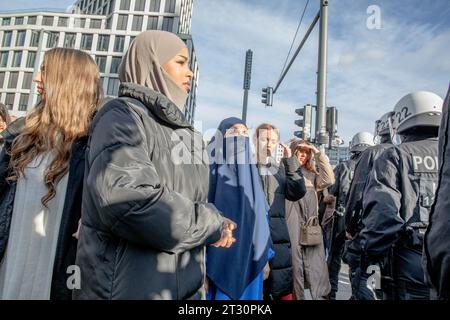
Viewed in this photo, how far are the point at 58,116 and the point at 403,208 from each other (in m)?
2.52

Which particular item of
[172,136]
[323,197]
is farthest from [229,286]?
[323,197]

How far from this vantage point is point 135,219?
3.86 ft

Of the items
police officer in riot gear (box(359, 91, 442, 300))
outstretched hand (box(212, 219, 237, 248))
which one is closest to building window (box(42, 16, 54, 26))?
police officer in riot gear (box(359, 91, 442, 300))

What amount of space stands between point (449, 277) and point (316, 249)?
2435 millimetres

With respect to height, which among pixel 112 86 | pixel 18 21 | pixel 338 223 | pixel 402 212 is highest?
pixel 18 21

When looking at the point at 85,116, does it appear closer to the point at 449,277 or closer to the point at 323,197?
the point at 449,277

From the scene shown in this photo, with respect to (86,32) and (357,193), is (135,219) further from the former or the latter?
(86,32)

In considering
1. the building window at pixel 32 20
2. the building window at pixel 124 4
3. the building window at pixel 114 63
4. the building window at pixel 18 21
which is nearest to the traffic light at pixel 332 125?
the building window at pixel 114 63

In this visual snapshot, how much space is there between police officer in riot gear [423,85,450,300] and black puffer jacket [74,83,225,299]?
2.73ft

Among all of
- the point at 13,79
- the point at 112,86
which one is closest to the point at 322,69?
the point at 112,86

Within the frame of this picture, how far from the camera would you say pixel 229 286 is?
7.77 feet

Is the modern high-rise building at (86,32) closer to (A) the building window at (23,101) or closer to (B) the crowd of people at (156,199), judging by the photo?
(A) the building window at (23,101)

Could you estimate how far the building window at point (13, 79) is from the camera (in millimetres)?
56000

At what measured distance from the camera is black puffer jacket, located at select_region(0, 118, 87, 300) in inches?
61.2
